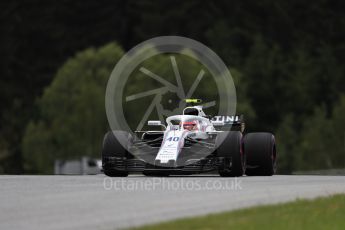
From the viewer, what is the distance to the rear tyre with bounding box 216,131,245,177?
26.8 meters

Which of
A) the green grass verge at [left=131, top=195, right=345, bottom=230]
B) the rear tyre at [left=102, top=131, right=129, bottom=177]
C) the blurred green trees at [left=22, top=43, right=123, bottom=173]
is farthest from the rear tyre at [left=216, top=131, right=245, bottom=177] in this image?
the blurred green trees at [left=22, top=43, right=123, bottom=173]

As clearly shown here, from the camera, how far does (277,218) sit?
1603 cm

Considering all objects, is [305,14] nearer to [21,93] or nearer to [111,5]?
[111,5]

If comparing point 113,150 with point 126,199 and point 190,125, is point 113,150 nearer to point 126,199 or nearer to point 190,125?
point 190,125

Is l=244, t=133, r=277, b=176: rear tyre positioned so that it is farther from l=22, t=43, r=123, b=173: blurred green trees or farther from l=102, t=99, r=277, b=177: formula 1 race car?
l=22, t=43, r=123, b=173: blurred green trees

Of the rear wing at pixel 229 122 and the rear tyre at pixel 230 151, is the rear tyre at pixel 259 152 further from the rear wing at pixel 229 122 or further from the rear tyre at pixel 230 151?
the rear tyre at pixel 230 151

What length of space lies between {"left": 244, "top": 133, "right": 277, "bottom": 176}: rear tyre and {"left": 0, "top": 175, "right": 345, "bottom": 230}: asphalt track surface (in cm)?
462

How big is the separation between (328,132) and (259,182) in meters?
69.6

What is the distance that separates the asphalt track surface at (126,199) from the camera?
15852 mm

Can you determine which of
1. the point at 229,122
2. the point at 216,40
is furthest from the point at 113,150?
the point at 216,40

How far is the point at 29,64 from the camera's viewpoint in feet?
414

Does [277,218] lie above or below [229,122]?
below

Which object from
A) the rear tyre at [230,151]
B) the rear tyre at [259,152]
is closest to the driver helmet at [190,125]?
the rear tyre at [230,151]

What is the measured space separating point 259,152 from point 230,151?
8.22ft
